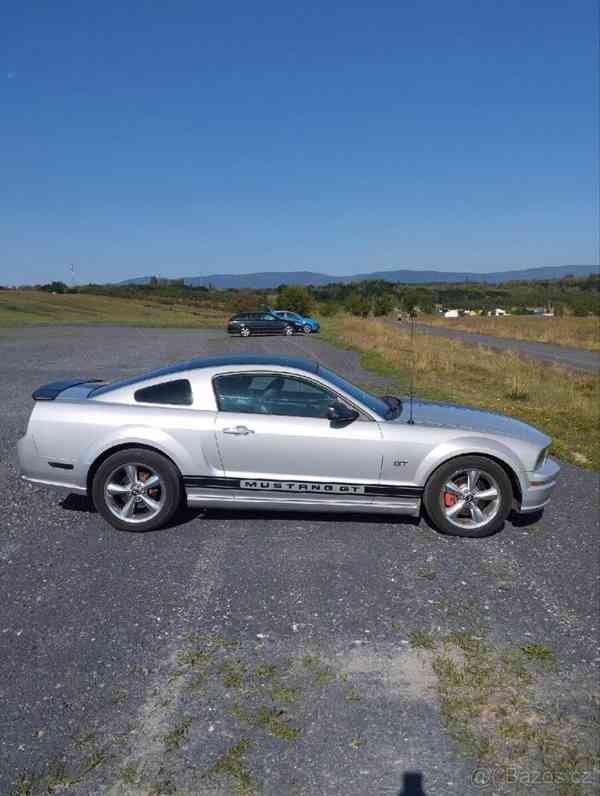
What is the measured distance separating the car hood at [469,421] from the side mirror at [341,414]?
382 millimetres

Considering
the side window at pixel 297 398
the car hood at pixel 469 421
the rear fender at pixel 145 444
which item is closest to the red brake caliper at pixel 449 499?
the car hood at pixel 469 421

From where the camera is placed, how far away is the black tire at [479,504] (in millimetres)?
4805

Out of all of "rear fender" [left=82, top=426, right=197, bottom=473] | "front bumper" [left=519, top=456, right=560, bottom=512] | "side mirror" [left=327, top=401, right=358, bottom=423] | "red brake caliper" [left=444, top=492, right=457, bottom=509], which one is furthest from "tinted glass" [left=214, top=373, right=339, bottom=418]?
"front bumper" [left=519, top=456, right=560, bottom=512]

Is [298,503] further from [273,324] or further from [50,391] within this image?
[273,324]

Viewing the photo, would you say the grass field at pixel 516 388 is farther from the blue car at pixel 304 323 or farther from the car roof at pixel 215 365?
the blue car at pixel 304 323

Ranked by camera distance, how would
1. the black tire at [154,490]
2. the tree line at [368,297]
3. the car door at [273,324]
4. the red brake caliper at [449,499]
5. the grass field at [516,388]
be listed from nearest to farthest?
1. the black tire at [154,490]
2. the red brake caliper at [449,499]
3. the grass field at [516,388]
4. the car door at [273,324]
5. the tree line at [368,297]

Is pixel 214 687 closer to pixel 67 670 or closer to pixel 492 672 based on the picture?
pixel 67 670

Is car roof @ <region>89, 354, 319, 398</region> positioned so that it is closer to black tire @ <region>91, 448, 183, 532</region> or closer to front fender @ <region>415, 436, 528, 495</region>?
black tire @ <region>91, 448, 183, 532</region>

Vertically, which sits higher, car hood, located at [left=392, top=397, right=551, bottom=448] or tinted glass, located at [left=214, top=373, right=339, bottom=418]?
tinted glass, located at [left=214, top=373, right=339, bottom=418]

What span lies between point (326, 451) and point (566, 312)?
8008cm

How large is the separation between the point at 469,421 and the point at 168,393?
248 centimetres

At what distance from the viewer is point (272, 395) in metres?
4.95

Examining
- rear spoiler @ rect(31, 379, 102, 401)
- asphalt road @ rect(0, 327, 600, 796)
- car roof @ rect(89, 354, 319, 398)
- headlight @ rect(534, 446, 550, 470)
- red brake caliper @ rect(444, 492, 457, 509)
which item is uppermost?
car roof @ rect(89, 354, 319, 398)

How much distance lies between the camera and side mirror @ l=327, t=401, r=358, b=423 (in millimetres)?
4737
